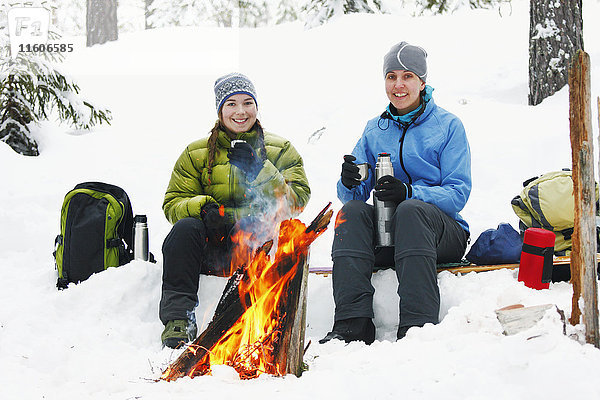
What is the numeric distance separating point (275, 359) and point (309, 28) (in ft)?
43.1

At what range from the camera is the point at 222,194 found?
161 inches

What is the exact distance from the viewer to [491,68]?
998cm

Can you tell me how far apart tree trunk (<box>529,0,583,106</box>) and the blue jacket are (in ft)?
14.4

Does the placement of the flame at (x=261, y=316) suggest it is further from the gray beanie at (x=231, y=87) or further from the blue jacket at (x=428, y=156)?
the gray beanie at (x=231, y=87)

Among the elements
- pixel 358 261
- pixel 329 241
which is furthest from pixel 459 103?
pixel 358 261

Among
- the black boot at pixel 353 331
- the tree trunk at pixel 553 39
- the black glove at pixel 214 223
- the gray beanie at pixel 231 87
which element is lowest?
the black boot at pixel 353 331

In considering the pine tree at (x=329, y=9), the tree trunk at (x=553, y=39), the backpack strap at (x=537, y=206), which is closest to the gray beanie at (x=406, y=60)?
the backpack strap at (x=537, y=206)

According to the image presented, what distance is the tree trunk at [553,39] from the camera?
727cm

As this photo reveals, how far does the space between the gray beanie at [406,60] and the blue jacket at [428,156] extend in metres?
0.25

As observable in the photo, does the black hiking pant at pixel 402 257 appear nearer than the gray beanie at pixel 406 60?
Yes

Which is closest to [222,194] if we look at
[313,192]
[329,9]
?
[313,192]

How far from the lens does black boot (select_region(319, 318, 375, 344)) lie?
124 inches

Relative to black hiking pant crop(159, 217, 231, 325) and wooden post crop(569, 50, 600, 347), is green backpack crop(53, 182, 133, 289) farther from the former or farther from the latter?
wooden post crop(569, 50, 600, 347)

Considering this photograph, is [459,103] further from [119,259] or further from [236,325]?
[236,325]
